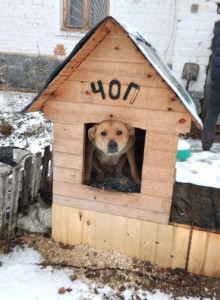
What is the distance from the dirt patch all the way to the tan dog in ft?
2.15

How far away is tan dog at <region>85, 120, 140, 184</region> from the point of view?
8.64 feet

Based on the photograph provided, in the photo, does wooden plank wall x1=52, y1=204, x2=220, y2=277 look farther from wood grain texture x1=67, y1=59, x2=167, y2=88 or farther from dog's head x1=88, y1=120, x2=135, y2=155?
wood grain texture x1=67, y1=59, x2=167, y2=88

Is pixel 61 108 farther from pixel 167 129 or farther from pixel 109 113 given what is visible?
pixel 167 129

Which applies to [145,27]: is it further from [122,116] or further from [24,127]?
[122,116]

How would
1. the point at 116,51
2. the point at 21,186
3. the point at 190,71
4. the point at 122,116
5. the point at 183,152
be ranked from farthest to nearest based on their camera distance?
1. the point at 190,71
2. the point at 183,152
3. the point at 21,186
4. the point at 122,116
5. the point at 116,51

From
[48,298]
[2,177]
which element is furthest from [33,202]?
[48,298]

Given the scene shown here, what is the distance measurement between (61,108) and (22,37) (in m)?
6.06

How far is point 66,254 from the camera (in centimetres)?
279

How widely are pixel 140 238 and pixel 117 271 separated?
0.33 metres

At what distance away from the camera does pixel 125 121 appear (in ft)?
8.17

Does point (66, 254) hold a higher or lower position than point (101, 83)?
lower

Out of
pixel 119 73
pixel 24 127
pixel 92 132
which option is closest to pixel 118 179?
pixel 92 132

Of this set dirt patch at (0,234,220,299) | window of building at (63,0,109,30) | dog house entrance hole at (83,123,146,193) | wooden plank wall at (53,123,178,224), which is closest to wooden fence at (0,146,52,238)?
dirt patch at (0,234,220,299)

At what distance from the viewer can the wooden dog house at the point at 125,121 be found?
2318 millimetres
